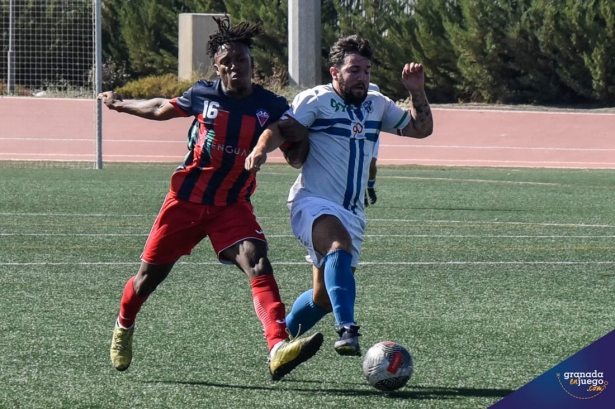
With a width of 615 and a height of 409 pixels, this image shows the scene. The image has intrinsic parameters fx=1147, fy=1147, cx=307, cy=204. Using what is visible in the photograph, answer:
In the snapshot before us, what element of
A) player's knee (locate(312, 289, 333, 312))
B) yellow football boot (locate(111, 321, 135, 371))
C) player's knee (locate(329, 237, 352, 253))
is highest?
player's knee (locate(329, 237, 352, 253))

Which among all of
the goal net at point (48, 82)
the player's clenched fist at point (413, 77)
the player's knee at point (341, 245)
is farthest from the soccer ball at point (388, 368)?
the goal net at point (48, 82)

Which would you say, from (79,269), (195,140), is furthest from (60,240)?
(195,140)

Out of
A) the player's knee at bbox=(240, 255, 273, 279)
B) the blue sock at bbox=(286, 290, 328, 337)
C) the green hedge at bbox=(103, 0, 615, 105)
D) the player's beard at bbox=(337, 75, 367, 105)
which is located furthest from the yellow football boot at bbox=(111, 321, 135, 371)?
the green hedge at bbox=(103, 0, 615, 105)

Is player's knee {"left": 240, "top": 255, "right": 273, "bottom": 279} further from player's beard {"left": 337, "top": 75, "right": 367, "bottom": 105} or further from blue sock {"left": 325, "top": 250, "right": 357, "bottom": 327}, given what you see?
player's beard {"left": 337, "top": 75, "right": 367, "bottom": 105}

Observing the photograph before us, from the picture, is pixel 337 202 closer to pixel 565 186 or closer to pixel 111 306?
pixel 111 306

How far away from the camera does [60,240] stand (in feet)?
36.4

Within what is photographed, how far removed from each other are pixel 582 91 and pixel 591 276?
2125cm

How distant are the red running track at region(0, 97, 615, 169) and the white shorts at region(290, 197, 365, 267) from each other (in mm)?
19612

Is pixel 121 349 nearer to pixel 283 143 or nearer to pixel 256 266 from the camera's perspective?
pixel 256 266

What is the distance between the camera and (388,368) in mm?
5207

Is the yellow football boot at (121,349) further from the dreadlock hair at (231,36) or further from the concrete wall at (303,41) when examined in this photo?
the concrete wall at (303,41)

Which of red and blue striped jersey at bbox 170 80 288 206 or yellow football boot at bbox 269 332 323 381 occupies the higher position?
red and blue striped jersey at bbox 170 80 288 206

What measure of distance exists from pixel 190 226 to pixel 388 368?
1.36 m

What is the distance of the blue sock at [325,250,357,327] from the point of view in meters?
5.41
